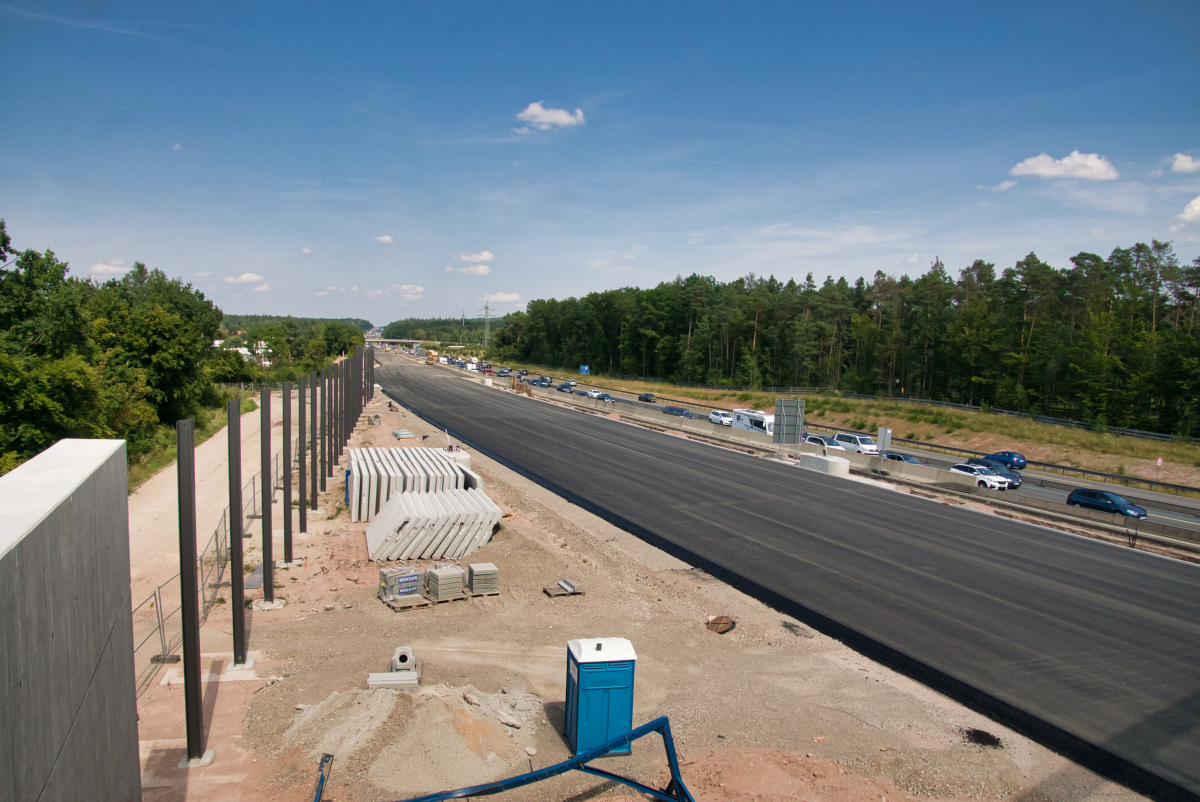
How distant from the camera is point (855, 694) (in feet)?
35.2

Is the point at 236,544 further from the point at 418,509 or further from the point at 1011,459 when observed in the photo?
the point at 1011,459

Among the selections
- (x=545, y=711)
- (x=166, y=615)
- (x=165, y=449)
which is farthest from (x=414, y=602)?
(x=165, y=449)

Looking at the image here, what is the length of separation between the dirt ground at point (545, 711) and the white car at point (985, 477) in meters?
23.4

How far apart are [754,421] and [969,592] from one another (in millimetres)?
30745

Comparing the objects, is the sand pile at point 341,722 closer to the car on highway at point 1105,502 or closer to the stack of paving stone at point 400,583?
the stack of paving stone at point 400,583

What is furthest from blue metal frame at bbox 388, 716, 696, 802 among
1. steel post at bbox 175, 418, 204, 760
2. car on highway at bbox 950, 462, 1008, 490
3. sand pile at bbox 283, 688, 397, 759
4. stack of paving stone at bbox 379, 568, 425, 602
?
car on highway at bbox 950, 462, 1008, 490

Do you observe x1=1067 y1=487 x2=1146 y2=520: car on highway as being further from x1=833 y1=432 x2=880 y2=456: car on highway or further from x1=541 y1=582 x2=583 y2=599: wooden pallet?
x1=541 y1=582 x2=583 y2=599: wooden pallet

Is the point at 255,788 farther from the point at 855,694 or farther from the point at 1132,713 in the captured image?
the point at 1132,713

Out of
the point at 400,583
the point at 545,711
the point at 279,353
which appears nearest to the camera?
the point at 545,711

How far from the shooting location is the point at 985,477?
32.7 meters

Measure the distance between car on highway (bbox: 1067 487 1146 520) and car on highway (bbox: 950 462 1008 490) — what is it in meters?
3.35

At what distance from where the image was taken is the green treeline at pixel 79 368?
2639 centimetres

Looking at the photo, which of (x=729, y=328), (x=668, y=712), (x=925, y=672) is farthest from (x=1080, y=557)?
(x=729, y=328)

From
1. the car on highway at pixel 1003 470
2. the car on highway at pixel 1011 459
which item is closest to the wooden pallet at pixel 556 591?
the car on highway at pixel 1003 470
